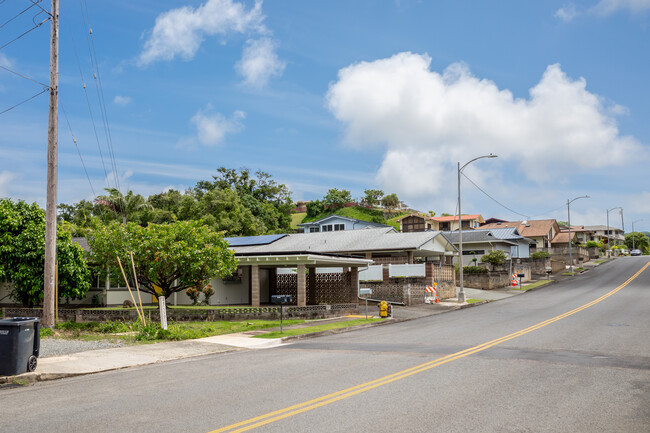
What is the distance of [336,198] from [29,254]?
268 feet

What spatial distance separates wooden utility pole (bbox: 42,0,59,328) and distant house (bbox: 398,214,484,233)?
7181 centimetres

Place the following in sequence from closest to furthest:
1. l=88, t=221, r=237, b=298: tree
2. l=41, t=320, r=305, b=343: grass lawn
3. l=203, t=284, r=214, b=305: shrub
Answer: l=41, t=320, r=305, b=343: grass lawn → l=88, t=221, r=237, b=298: tree → l=203, t=284, r=214, b=305: shrub

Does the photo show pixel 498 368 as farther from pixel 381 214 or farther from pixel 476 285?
pixel 381 214

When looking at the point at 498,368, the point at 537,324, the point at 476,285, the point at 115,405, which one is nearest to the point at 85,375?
the point at 115,405

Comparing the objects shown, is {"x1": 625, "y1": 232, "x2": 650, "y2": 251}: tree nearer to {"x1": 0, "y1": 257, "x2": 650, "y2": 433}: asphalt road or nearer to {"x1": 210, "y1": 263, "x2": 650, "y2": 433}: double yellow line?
{"x1": 0, "y1": 257, "x2": 650, "y2": 433}: asphalt road

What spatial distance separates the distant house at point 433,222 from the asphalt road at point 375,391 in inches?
2855

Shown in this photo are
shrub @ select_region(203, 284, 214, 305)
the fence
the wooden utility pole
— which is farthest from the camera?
shrub @ select_region(203, 284, 214, 305)

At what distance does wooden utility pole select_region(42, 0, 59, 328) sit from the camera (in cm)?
1822

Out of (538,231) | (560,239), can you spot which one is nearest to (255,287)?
(538,231)

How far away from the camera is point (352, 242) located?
38.8 m

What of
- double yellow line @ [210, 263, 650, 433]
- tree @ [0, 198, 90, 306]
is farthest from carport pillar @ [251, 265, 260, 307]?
double yellow line @ [210, 263, 650, 433]

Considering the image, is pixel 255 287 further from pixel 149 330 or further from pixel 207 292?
pixel 149 330

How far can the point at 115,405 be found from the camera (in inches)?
335

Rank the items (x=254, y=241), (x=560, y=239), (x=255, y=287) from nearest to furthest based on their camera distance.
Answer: (x=255, y=287) → (x=254, y=241) → (x=560, y=239)
